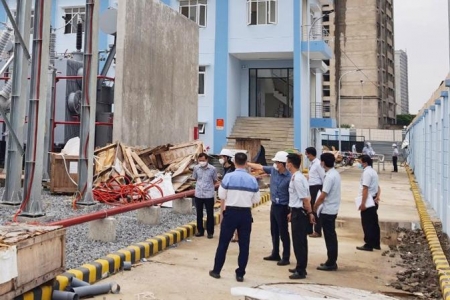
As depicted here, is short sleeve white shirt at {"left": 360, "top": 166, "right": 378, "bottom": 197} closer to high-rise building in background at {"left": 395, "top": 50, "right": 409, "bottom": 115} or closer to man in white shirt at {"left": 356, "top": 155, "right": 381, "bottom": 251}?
man in white shirt at {"left": 356, "top": 155, "right": 381, "bottom": 251}

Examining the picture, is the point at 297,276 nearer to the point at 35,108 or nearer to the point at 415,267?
the point at 415,267

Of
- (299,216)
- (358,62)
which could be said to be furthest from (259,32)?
(358,62)

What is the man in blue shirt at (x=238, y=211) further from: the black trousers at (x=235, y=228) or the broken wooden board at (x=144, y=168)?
the broken wooden board at (x=144, y=168)

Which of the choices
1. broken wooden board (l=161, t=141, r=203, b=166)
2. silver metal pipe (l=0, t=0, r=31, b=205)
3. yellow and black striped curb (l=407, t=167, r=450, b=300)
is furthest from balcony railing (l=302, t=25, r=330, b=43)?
silver metal pipe (l=0, t=0, r=31, b=205)

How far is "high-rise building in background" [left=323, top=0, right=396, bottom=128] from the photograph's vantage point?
2240 inches

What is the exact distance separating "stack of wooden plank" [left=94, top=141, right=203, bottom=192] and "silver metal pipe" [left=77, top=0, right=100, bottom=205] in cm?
137

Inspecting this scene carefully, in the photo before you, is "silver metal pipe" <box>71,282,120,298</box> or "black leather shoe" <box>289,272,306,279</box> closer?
"silver metal pipe" <box>71,282,120,298</box>

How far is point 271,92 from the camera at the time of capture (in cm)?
2800

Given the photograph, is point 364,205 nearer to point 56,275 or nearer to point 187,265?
point 187,265

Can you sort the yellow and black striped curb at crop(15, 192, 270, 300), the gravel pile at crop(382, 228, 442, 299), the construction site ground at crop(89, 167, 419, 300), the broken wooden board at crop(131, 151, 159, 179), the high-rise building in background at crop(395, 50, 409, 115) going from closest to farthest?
the yellow and black striped curb at crop(15, 192, 270, 300) < the construction site ground at crop(89, 167, 419, 300) < the gravel pile at crop(382, 228, 442, 299) < the broken wooden board at crop(131, 151, 159, 179) < the high-rise building in background at crop(395, 50, 409, 115)

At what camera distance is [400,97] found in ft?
337

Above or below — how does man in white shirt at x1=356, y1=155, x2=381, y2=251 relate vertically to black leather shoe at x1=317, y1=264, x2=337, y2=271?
above

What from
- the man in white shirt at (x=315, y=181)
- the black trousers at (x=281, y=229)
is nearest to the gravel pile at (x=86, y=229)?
the black trousers at (x=281, y=229)

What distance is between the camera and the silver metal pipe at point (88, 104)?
10.1 metres
